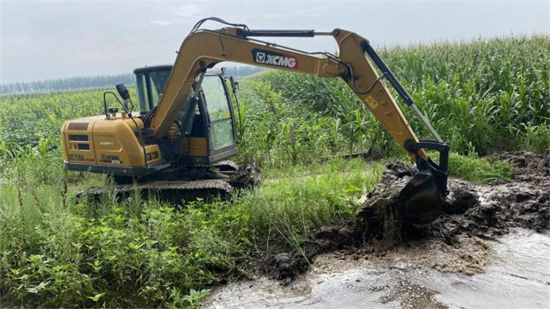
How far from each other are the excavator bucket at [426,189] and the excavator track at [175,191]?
7.56 ft

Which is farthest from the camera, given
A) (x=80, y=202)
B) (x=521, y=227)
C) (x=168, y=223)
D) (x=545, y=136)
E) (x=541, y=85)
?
(x=541, y=85)

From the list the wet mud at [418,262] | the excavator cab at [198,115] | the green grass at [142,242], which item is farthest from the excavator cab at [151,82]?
the wet mud at [418,262]

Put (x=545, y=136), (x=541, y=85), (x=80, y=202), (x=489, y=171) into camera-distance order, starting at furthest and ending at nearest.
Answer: (x=541, y=85) < (x=545, y=136) < (x=489, y=171) < (x=80, y=202)

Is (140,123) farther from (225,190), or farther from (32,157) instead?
(32,157)

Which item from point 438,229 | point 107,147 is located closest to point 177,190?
point 107,147

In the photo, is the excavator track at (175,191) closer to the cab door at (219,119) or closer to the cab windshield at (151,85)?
the cab door at (219,119)

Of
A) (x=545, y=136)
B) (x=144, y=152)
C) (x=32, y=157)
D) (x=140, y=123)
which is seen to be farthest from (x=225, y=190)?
(x=545, y=136)

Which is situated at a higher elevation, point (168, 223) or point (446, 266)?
point (168, 223)

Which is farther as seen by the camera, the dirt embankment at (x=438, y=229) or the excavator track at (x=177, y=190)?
the excavator track at (x=177, y=190)

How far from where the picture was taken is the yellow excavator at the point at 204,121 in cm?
433

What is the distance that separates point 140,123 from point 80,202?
1.32 m

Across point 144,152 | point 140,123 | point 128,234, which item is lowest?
point 128,234

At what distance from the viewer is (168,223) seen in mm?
4375

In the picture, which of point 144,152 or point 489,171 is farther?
point 489,171
